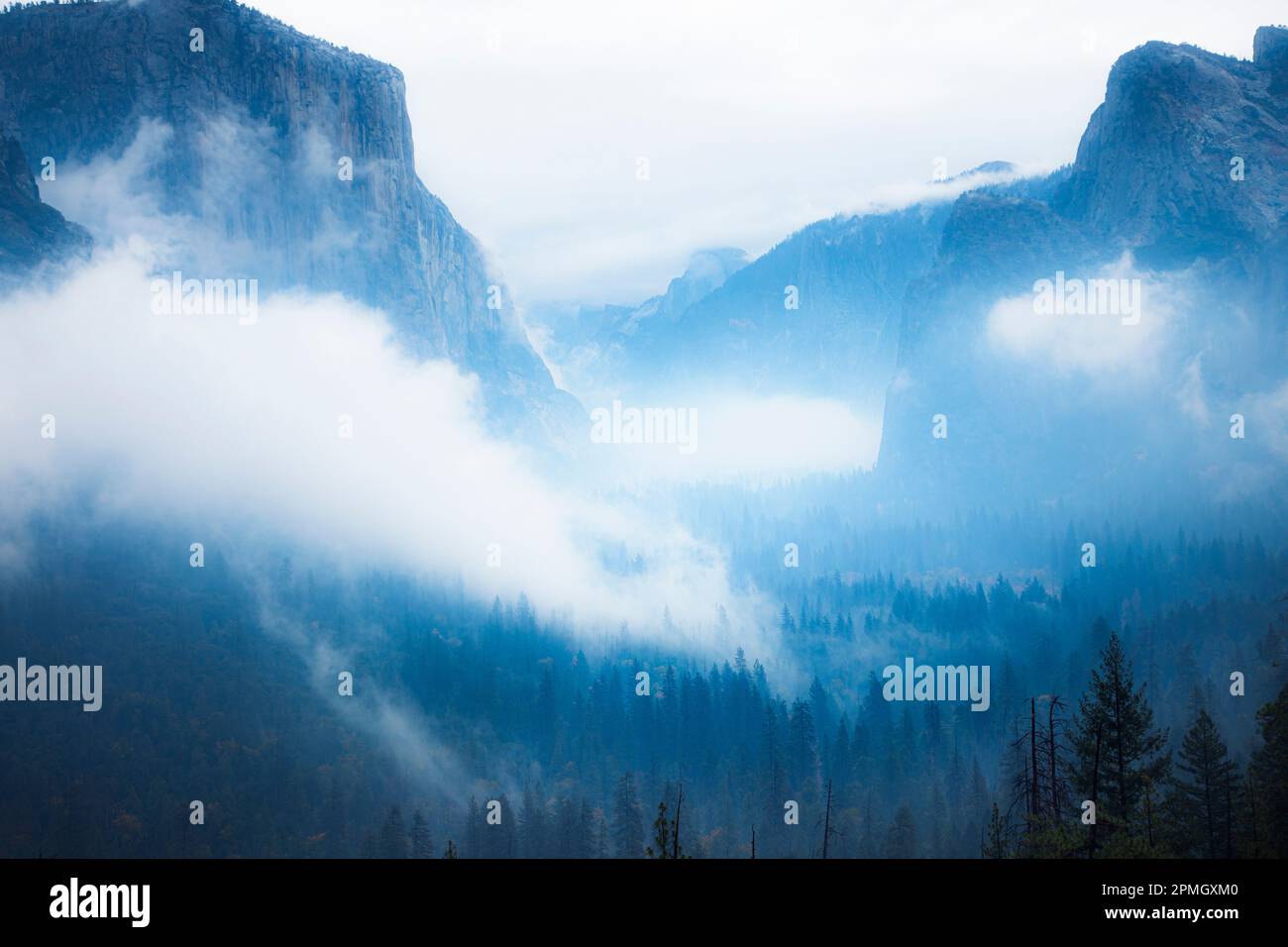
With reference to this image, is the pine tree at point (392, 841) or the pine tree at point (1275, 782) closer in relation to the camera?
the pine tree at point (1275, 782)

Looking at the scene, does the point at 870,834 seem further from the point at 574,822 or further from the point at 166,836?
the point at 166,836

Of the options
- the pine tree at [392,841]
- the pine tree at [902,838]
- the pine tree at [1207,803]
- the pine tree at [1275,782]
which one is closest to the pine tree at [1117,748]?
the pine tree at [1207,803]

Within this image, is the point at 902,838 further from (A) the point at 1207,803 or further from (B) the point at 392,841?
(B) the point at 392,841

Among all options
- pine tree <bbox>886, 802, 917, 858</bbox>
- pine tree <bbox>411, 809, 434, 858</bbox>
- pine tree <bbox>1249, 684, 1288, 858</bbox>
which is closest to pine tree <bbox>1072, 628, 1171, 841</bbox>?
pine tree <bbox>1249, 684, 1288, 858</bbox>

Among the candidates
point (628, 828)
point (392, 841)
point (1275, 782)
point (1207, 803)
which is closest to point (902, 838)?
point (628, 828)

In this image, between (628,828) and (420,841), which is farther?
(420,841)

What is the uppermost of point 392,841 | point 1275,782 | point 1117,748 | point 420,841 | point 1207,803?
point 1117,748

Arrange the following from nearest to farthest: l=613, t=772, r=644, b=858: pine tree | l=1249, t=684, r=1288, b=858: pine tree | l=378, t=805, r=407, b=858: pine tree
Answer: l=1249, t=684, r=1288, b=858: pine tree < l=613, t=772, r=644, b=858: pine tree < l=378, t=805, r=407, b=858: pine tree

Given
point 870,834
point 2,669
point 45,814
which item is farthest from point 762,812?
point 2,669

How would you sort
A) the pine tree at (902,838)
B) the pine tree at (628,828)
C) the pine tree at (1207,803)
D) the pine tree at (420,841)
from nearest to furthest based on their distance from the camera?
the pine tree at (1207,803) < the pine tree at (902,838) < the pine tree at (628,828) < the pine tree at (420,841)

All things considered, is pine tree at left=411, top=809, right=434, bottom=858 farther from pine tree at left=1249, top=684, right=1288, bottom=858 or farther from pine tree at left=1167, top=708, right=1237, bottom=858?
pine tree at left=1249, top=684, right=1288, bottom=858

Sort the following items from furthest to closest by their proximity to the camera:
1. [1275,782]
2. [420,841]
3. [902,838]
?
1. [420,841]
2. [902,838]
3. [1275,782]

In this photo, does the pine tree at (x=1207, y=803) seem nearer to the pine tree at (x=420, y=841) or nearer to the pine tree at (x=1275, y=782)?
the pine tree at (x=1275, y=782)
